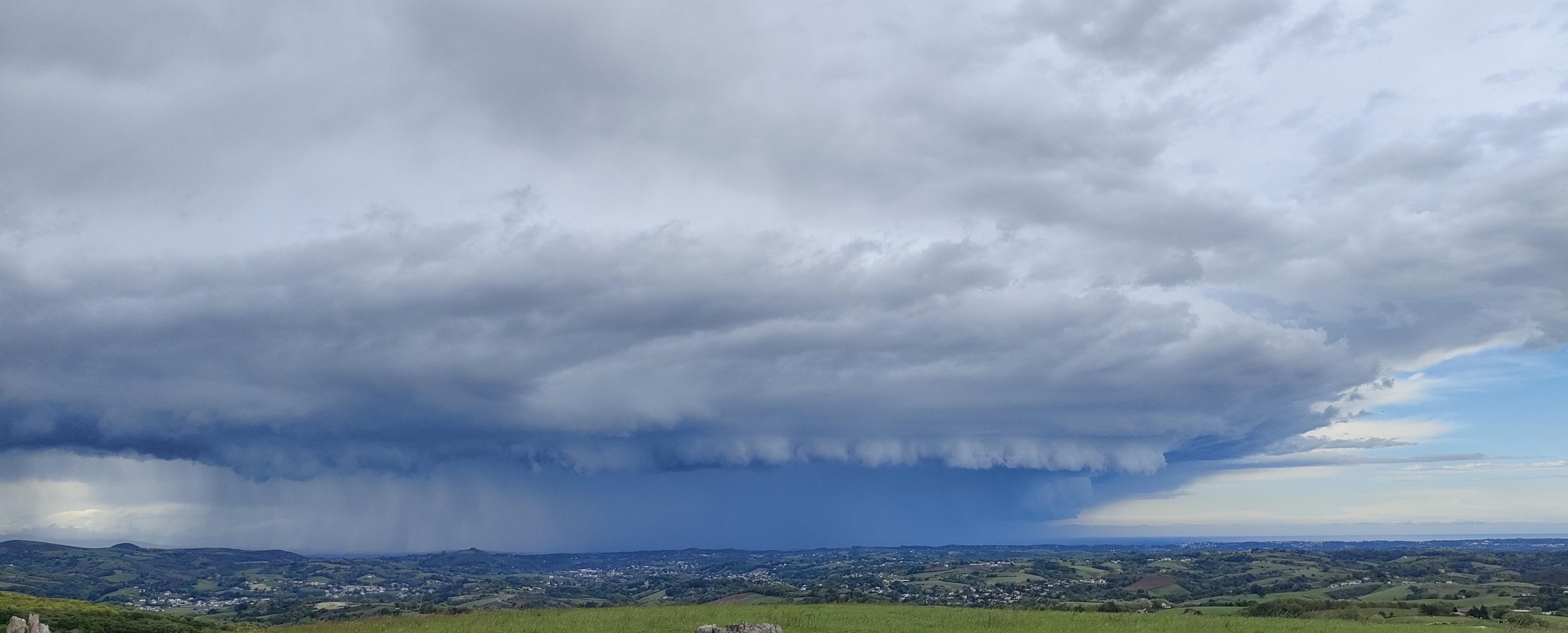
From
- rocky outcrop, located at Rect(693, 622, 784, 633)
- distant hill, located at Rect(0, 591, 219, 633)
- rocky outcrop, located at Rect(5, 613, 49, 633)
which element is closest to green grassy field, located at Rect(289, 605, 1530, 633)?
rocky outcrop, located at Rect(693, 622, 784, 633)

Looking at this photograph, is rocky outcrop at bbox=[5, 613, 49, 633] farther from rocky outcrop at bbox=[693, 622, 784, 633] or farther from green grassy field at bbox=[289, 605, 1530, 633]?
rocky outcrop at bbox=[693, 622, 784, 633]

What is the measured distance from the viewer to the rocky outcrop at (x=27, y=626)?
102ft

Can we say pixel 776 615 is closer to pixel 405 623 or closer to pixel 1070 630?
pixel 1070 630

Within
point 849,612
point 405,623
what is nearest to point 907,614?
point 849,612

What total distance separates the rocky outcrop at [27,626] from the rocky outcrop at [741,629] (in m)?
24.7

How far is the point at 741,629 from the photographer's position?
29672mm

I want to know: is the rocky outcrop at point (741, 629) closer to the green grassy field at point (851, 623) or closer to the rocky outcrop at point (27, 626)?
the green grassy field at point (851, 623)

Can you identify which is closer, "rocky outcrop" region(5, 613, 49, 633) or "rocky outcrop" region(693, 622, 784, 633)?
"rocky outcrop" region(693, 622, 784, 633)

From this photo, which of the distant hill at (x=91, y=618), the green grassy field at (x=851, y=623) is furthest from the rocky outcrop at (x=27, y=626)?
the distant hill at (x=91, y=618)

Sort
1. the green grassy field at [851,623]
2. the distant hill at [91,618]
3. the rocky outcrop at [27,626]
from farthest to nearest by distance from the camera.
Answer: the distant hill at [91,618]
the green grassy field at [851,623]
the rocky outcrop at [27,626]

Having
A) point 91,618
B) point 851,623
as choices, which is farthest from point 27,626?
point 851,623

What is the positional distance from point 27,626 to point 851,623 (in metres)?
33.6

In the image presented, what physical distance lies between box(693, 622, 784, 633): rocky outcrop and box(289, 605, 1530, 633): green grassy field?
20.9ft

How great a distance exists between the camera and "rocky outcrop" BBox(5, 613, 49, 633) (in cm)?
3103
